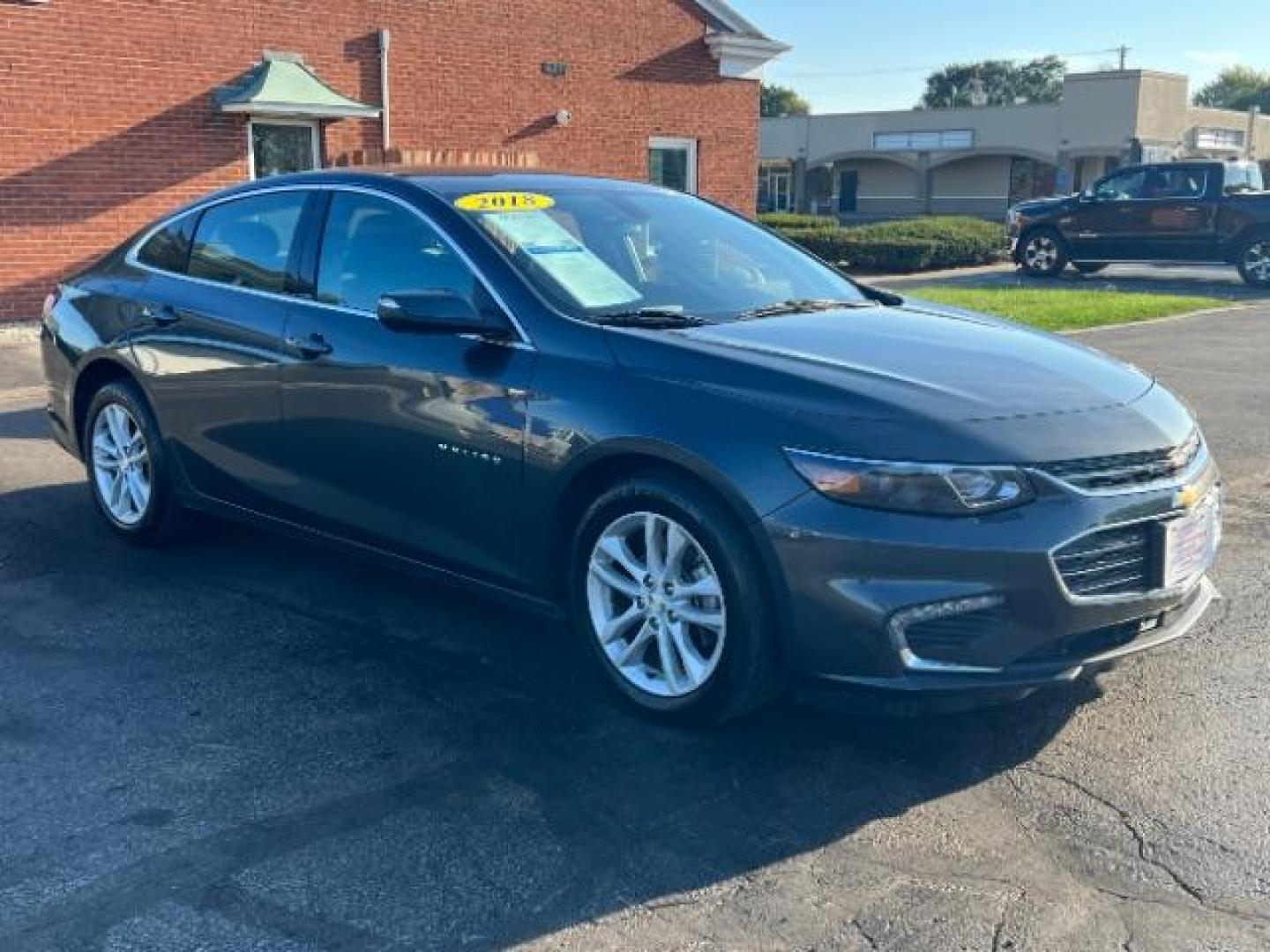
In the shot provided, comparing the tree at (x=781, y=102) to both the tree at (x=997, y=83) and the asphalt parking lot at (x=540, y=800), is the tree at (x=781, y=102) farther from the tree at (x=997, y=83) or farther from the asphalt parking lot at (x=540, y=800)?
the asphalt parking lot at (x=540, y=800)

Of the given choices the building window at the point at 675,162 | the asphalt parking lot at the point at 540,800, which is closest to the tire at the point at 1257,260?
the building window at the point at 675,162

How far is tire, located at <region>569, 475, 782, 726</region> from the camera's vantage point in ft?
12.2

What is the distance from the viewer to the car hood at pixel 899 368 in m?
3.72

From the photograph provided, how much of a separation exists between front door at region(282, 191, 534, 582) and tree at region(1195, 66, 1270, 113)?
102 meters

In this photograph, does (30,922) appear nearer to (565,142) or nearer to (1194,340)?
(1194,340)

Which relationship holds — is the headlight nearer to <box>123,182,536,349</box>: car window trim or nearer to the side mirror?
<box>123,182,536,349</box>: car window trim

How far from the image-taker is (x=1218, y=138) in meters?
48.2

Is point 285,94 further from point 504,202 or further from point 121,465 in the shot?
point 504,202

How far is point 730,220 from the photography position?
5574 millimetres

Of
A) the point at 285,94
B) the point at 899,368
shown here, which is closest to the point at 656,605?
the point at 899,368

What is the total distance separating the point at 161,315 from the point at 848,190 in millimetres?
54870

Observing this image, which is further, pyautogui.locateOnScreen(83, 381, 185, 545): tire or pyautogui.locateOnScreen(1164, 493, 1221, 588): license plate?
pyautogui.locateOnScreen(83, 381, 185, 545): tire

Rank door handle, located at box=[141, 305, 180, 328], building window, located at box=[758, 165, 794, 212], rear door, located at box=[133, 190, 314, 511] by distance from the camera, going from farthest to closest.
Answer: building window, located at box=[758, 165, 794, 212], door handle, located at box=[141, 305, 180, 328], rear door, located at box=[133, 190, 314, 511]

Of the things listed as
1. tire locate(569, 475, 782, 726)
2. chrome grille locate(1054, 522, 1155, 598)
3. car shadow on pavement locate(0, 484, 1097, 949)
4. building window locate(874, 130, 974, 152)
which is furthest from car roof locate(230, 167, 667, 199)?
building window locate(874, 130, 974, 152)
